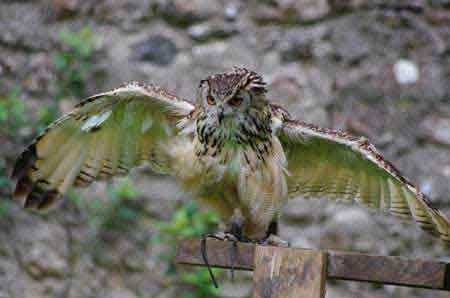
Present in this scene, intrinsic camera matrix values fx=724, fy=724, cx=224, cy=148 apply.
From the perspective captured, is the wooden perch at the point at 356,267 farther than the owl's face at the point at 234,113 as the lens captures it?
No

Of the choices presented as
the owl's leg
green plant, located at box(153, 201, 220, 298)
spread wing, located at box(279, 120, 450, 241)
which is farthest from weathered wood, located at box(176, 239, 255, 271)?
green plant, located at box(153, 201, 220, 298)

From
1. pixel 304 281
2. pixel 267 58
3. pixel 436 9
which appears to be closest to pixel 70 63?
pixel 267 58

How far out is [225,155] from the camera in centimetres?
222

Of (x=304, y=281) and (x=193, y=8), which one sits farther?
(x=193, y=8)

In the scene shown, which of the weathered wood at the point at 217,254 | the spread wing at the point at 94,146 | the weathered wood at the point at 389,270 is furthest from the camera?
the spread wing at the point at 94,146

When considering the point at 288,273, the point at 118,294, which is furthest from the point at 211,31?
the point at 288,273

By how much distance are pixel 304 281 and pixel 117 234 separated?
6.01 feet

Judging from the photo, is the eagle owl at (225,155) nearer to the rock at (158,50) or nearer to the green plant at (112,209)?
the green plant at (112,209)

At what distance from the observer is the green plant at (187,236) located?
3043 mm

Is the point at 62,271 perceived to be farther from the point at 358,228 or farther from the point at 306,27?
the point at 306,27

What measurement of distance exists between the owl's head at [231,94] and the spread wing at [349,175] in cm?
23

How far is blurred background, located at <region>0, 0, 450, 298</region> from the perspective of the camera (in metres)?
2.96

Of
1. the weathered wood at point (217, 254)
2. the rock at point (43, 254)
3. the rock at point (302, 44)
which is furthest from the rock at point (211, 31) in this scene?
the weathered wood at point (217, 254)

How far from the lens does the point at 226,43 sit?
10.4ft
